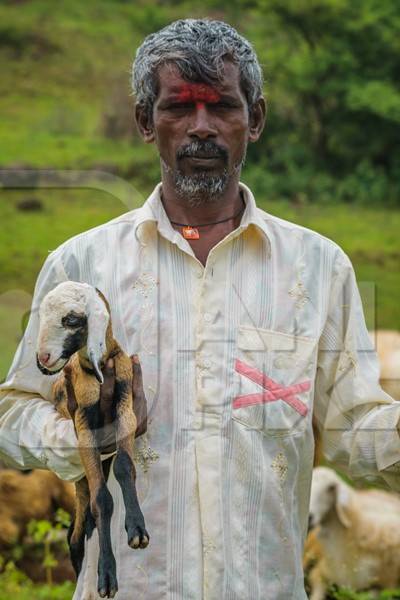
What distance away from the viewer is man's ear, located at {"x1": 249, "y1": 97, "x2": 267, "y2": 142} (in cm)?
233

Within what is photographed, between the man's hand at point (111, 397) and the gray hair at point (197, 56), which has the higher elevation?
the gray hair at point (197, 56)

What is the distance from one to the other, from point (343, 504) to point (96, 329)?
2949 millimetres


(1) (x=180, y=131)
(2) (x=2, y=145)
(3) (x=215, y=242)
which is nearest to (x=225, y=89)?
(1) (x=180, y=131)

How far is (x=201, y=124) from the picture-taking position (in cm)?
222

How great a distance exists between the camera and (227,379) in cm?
219

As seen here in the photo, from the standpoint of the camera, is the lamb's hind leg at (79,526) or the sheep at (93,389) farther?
the lamb's hind leg at (79,526)

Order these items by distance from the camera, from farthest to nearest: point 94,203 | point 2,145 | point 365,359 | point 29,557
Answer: point 2,145 < point 94,203 < point 29,557 < point 365,359

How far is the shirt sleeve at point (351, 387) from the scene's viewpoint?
2254 millimetres

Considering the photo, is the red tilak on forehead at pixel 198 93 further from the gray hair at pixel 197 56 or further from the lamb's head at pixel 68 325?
the lamb's head at pixel 68 325

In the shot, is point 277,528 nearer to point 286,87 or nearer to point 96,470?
point 96,470

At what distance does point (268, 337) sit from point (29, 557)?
2.74 meters

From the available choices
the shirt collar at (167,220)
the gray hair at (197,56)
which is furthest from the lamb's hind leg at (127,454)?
the gray hair at (197,56)

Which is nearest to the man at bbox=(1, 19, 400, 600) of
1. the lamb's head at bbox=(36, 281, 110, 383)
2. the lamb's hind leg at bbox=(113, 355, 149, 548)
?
the lamb's hind leg at bbox=(113, 355, 149, 548)
